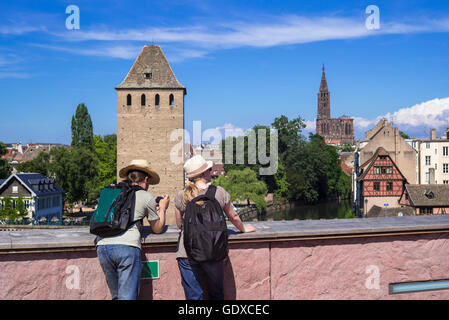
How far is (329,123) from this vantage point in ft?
563

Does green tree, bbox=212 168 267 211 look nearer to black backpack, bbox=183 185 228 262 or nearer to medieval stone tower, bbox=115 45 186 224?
medieval stone tower, bbox=115 45 186 224

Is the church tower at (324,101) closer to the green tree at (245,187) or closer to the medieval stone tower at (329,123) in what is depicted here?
the medieval stone tower at (329,123)

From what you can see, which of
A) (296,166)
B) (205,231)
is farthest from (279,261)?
(296,166)

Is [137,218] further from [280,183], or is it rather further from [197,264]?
[280,183]

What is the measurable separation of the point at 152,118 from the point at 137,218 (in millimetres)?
32629

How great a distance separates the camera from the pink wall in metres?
3.47

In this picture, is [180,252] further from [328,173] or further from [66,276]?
[328,173]

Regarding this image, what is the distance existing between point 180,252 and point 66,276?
32.6 inches

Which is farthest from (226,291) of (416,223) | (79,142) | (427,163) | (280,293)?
(79,142)

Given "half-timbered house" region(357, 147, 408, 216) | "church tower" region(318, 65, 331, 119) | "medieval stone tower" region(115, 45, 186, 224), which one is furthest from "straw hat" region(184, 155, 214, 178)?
"church tower" region(318, 65, 331, 119)

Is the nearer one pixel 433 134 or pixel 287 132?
pixel 433 134

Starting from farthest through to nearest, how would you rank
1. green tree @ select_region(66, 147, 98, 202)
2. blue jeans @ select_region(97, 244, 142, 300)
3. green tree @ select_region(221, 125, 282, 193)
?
green tree @ select_region(221, 125, 282, 193) < green tree @ select_region(66, 147, 98, 202) < blue jeans @ select_region(97, 244, 142, 300)

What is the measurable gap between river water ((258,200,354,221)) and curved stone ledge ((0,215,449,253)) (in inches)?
1576
